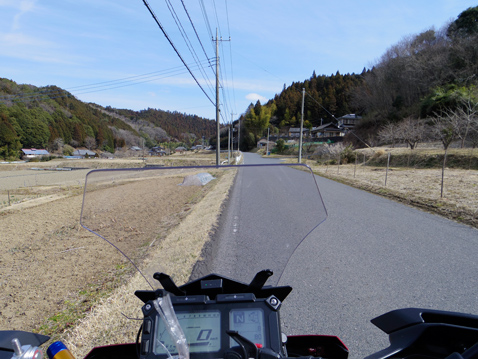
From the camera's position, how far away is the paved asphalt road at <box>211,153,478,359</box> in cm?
311

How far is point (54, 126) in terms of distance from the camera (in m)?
71.5

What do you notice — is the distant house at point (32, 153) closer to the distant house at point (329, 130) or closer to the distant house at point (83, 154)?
the distant house at point (83, 154)

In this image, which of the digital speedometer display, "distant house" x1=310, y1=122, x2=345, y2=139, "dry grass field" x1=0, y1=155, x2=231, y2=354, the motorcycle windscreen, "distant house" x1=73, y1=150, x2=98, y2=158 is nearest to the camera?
the digital speedometer display

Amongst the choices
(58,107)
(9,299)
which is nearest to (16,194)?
(9,299)

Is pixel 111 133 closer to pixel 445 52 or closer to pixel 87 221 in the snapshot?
pixel 445 52

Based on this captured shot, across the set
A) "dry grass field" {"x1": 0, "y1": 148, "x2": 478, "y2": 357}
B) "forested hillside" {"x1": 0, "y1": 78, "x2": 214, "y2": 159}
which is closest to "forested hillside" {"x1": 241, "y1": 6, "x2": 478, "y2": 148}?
"dry grass field" {"x1": 0, "y1": 148, "x2": 478, "y2": 357}

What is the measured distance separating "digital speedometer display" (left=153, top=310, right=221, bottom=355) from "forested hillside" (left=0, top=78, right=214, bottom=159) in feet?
204

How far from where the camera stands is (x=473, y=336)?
1.14m

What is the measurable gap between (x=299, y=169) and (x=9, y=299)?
5043mm

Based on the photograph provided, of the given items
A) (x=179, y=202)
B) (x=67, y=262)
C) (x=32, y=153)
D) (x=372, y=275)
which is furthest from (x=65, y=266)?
(x=32, y=153)

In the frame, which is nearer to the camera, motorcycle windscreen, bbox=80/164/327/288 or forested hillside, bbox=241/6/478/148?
motorcycle windscreen, bbox=80/164/327/288

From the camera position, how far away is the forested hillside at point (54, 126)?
2547 inches

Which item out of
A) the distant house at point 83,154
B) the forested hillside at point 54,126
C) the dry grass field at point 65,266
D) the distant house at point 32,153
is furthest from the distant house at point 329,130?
the dry grass field at point 65,266

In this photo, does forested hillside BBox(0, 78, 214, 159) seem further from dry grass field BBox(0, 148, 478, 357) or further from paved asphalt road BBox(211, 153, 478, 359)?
paved asphalt road BBox(211, 153, 478, 359)
